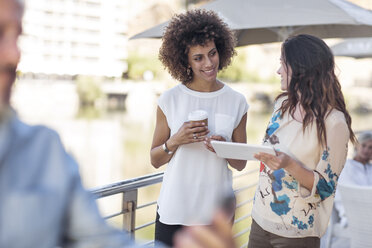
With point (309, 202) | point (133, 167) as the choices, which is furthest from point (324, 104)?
point (133, 167)

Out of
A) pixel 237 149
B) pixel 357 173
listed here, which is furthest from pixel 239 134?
pixel 357 173

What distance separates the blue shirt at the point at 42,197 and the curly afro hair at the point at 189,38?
1.45m

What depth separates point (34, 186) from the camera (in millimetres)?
438

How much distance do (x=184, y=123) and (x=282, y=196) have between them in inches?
17.5

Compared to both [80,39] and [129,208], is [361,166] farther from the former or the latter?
[80,39]

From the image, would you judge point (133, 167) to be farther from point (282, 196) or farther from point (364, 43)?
point (282, 196)

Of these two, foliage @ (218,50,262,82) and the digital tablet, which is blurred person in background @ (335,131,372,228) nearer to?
the digital tablet

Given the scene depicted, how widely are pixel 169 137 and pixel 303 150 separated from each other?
559 mm

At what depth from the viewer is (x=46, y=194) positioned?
0.44 metres

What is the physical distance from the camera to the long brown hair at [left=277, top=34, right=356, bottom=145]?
5.10 feet

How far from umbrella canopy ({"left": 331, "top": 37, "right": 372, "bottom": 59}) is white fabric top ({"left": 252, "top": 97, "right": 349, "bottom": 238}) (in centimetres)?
401

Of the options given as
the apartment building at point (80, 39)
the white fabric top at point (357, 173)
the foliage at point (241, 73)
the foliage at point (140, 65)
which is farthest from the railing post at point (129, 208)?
the apartment building at point (80, 39)

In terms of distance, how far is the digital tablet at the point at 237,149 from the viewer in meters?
1.45

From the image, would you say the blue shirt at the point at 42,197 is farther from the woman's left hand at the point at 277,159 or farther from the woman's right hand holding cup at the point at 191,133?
the woman's right hand holding cup at the point at 191,133
